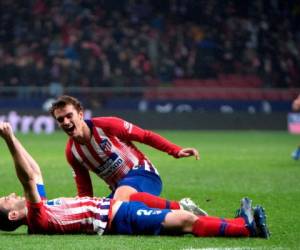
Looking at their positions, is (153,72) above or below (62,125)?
below

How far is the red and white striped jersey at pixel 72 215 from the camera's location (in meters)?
7.32

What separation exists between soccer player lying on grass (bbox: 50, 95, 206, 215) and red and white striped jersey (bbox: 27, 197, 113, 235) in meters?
0.58

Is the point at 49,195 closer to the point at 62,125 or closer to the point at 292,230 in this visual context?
the point at 62,125

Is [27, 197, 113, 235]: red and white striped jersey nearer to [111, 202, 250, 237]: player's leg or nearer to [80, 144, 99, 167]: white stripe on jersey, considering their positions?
[111, 202, 250, 237]: player's leg

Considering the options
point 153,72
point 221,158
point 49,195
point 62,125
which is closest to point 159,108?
point 153,72

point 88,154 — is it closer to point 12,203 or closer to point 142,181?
point 142,181

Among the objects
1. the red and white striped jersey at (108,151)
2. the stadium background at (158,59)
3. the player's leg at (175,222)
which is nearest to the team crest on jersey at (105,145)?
the red and white striped jersey at (108,151)

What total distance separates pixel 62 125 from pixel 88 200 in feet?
2.82

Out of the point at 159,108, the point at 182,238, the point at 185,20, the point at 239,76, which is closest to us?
the point at 182,238

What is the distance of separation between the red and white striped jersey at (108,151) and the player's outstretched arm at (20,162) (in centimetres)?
131

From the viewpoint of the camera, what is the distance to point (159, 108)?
27.2m

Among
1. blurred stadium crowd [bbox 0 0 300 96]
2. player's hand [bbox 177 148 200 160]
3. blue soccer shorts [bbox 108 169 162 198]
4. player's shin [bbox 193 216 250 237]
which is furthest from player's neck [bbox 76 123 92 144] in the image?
blurred stadium crowd [bbox 0 0 300 96]

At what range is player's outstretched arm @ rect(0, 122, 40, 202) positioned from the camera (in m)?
6.60

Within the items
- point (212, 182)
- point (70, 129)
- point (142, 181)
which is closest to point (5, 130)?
point (70, 129)
